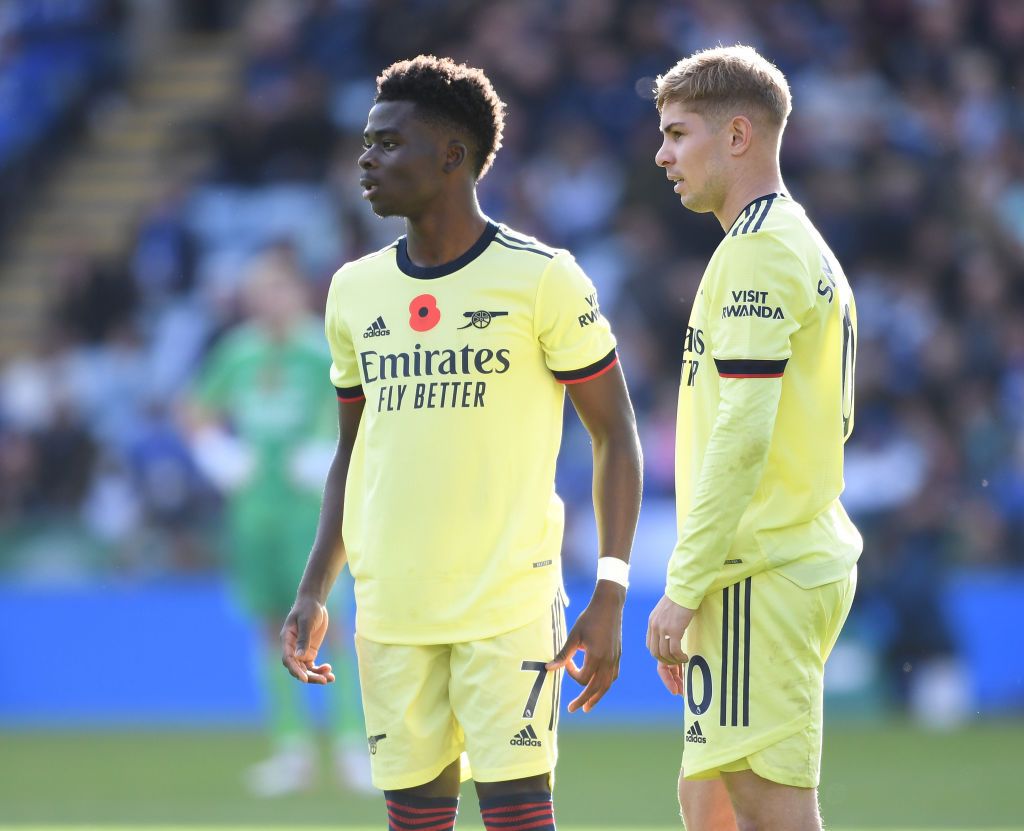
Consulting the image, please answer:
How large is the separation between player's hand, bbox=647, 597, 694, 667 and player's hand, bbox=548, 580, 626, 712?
0.24m

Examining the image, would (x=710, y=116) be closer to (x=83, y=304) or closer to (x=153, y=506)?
(x=153, y=506)

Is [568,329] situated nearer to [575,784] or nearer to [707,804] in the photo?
[707,804]

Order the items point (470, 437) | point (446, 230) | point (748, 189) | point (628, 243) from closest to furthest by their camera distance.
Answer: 1. point (748, 189)
2. point (470, 437)
3. point (446, 230)
4. point (628, 243)

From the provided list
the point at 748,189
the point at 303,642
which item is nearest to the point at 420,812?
the point at 303,642

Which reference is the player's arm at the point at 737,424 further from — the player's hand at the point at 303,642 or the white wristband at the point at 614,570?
the player's hand at the point at 303,642

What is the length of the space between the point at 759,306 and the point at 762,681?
85 centimetres

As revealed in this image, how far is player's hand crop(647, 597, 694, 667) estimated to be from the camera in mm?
3824

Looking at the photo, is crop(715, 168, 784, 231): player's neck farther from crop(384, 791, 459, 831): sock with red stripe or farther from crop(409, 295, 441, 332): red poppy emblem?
crop(384, 791, 459, 831): sock with red stripe

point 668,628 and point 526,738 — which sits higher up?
point 668,628

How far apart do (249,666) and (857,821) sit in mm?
5311

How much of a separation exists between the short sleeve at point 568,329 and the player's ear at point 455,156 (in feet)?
1.11

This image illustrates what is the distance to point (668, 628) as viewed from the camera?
382 centimetres

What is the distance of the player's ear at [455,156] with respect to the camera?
427 centimetres

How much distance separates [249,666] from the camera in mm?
11469
